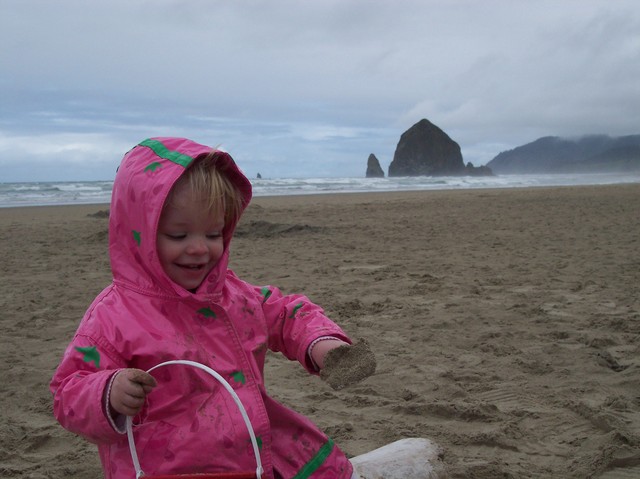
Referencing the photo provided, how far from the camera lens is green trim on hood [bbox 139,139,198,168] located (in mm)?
1941

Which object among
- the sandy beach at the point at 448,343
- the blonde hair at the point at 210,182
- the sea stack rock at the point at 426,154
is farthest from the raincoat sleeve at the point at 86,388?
the sea stack rock at the point at 426,154

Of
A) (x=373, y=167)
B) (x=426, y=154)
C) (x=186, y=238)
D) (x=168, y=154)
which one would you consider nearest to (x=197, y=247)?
(x=186, y=238)

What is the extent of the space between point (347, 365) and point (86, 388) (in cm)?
81

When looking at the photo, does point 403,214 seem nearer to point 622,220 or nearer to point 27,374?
point 622,220

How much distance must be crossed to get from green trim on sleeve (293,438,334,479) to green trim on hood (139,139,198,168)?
1.11 m

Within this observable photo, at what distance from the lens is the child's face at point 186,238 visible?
1964mm

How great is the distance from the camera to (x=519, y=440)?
3.06m

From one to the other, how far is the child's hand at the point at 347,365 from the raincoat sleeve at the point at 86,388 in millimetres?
667

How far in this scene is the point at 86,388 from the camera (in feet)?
5.68

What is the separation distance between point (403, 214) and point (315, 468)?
12.5 meters

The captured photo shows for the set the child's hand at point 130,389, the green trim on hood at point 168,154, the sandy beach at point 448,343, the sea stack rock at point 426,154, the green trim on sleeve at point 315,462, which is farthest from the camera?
the sea stack rock at point 426,154

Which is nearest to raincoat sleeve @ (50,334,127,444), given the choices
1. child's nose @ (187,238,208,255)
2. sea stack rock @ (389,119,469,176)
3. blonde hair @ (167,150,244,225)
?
child's nose @ (187,238,208,255)

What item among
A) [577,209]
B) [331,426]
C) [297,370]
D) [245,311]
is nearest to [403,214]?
[577,209]

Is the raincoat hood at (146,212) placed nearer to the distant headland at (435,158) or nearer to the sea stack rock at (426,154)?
the distant headland at (435,158)
